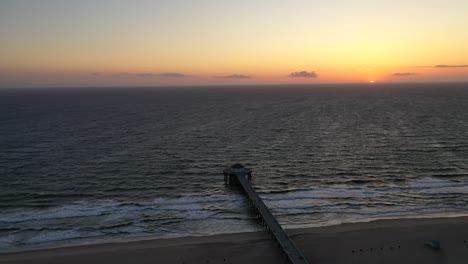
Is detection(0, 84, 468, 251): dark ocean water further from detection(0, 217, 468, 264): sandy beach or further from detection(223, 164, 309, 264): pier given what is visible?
detection(0, 217, 468, 264): sandy beach

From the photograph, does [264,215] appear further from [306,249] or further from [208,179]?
[208,179]

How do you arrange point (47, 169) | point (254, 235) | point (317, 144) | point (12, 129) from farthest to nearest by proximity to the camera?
point (12, 129) < point (317, 144) < point (47, 169) < point (254, 235)

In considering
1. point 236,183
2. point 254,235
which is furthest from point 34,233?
point 236,183

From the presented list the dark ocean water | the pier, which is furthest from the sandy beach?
the dark ocean water

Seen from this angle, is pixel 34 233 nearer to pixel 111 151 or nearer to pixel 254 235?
pixel 254 235

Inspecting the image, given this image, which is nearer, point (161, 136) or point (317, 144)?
point (317, 144)

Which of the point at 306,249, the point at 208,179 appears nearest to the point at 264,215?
the point at 306,249
